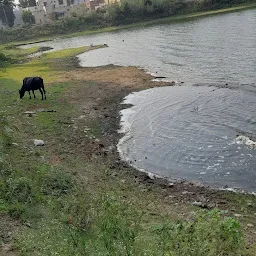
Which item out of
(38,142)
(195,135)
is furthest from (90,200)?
(195,135)

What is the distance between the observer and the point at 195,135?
17812mm

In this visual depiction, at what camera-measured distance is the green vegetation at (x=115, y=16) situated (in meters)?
92.8

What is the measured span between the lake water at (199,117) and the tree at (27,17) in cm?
8728

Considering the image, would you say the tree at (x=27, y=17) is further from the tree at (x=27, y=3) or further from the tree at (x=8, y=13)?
the tree at (x=27, y=3)

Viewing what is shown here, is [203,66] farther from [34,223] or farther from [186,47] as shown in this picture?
[34,223]

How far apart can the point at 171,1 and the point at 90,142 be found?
87682mm

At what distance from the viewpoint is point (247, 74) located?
92.4ft

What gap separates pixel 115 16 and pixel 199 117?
86.8 m

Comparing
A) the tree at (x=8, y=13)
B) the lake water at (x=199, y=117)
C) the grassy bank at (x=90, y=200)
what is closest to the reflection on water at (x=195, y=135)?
the lake water at (x=199, y=117)

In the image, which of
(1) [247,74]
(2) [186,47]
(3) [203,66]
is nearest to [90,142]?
(1) [247,74]

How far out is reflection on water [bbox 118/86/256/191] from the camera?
14.2m

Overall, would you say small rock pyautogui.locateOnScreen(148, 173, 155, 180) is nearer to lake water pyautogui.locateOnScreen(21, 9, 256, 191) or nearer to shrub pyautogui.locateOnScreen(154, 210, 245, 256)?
lake water pyautogui.locateOnScreen(21, 9, 256, 191)

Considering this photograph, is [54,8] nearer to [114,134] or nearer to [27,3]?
[27,3]

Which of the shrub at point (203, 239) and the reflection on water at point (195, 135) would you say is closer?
the shrub at point (203, 239)
